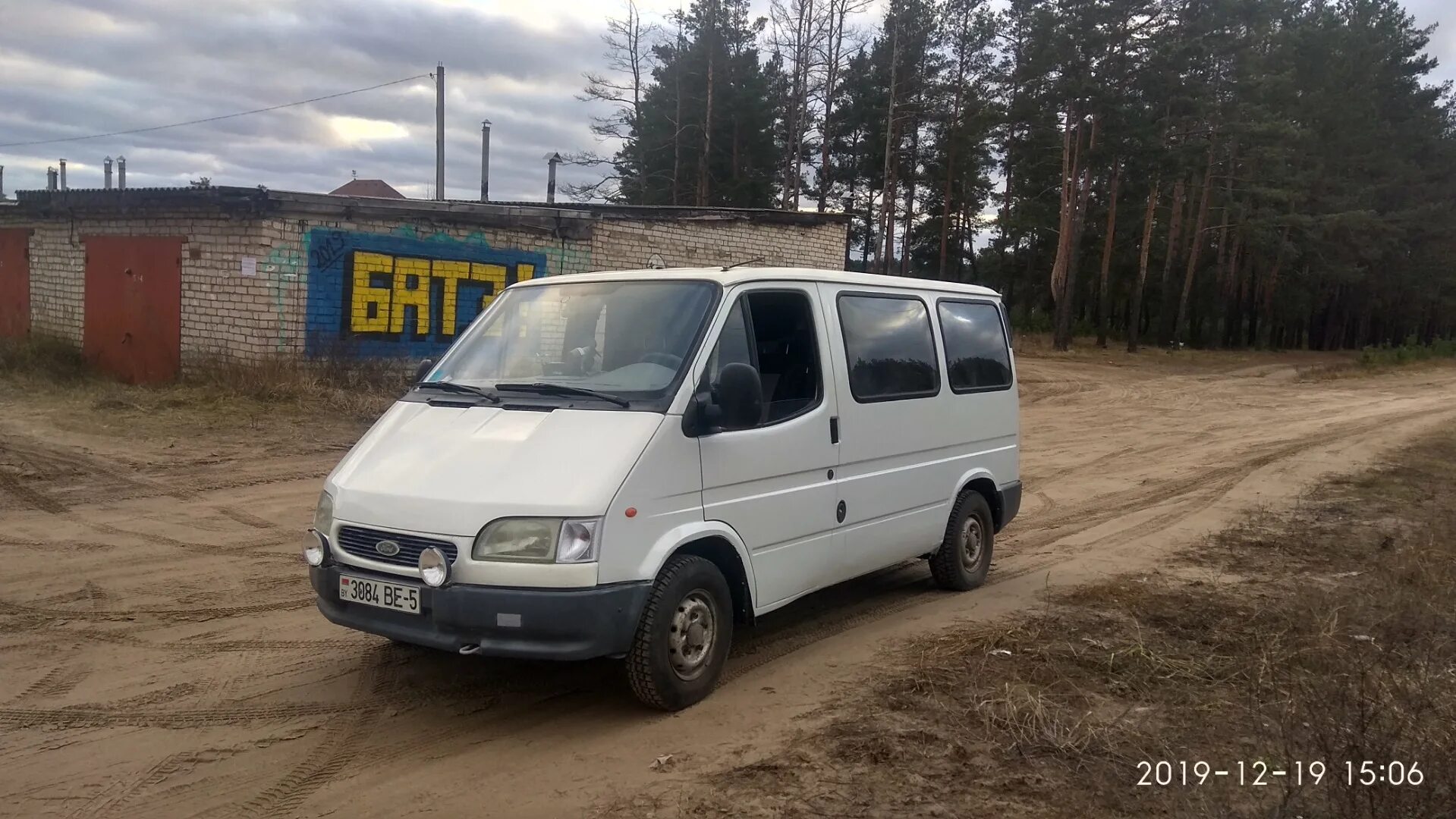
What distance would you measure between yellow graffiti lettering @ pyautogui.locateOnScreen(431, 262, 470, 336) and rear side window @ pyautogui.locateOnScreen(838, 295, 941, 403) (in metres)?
12.6

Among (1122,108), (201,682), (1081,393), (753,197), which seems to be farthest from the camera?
(753,197)

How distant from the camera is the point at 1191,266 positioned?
43.9 m

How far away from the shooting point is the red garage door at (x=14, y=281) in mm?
19188

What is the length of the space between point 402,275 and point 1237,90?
3511 centimetres

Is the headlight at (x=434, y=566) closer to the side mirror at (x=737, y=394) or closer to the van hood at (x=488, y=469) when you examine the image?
the van hood at (x=488, y=469)

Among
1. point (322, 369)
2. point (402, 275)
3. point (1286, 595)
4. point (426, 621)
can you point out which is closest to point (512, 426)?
point (426, 621)

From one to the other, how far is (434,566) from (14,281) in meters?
19.4

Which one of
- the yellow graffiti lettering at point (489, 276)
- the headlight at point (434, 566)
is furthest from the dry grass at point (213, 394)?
the headlight at point (434, 566)

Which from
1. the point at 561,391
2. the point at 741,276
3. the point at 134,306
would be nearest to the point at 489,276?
the point at 134,306

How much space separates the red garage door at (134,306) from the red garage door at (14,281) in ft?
6.88

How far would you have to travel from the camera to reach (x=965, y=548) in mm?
7430

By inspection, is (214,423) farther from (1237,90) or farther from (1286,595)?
(1237,90)

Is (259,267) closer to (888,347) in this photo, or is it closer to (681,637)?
(888,347)

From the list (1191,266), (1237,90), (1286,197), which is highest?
(1237,90)
